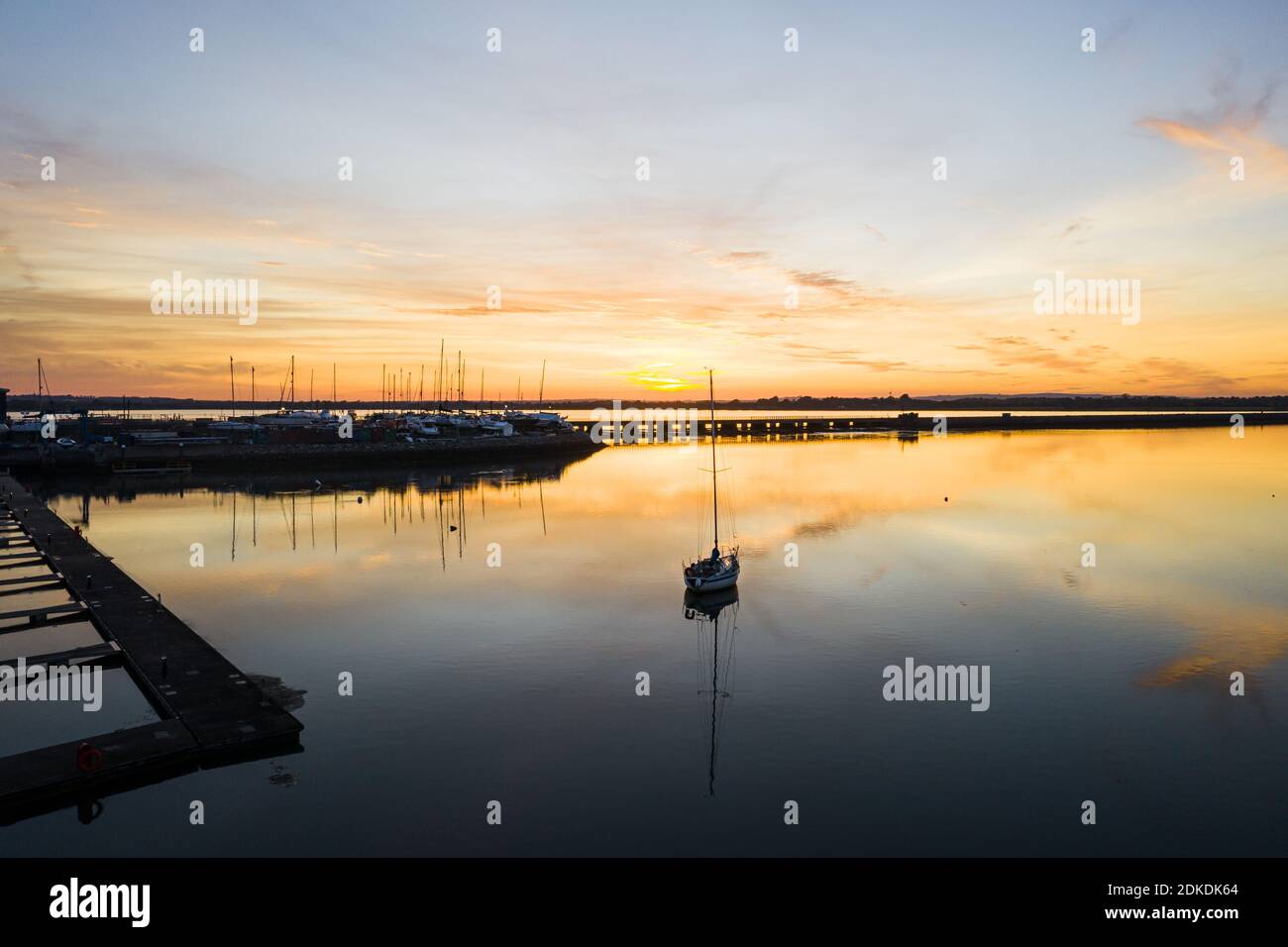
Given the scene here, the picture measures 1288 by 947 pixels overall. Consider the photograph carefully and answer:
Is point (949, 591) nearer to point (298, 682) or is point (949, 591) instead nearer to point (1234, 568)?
point (1234, 568)

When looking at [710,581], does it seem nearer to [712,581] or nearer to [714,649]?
[712,581]

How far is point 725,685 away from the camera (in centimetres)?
2603

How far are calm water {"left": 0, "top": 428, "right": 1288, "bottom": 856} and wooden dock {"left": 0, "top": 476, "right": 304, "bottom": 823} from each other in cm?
70

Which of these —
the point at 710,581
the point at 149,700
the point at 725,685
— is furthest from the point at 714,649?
→ the point at 149,700

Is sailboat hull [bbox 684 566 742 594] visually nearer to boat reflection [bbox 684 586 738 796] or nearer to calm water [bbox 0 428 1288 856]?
boat reflection [bbox 684 586 738 796]

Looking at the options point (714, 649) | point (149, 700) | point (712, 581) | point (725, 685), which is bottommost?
point (725, 685)

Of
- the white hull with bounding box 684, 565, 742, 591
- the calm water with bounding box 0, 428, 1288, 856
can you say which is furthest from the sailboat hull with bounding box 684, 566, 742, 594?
the calm water with bounding box 0, 428, 1288, 856

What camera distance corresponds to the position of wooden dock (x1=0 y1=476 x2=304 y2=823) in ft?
56.1

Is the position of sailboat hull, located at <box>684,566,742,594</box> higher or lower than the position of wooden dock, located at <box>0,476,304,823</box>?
higher

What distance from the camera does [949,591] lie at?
126ft

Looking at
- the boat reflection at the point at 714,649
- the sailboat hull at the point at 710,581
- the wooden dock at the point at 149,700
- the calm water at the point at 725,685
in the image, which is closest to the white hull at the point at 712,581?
the sailboat hull at the point at 710,581

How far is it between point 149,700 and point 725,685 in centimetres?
1710
